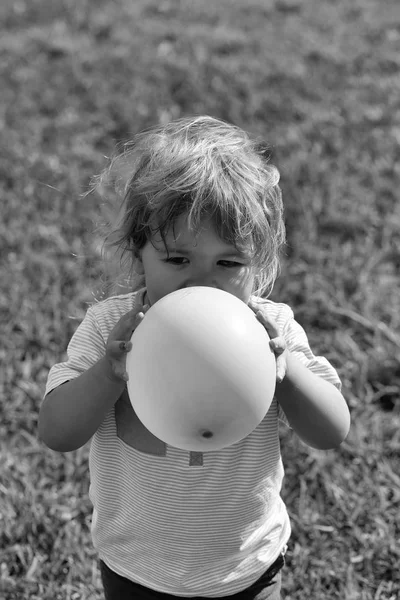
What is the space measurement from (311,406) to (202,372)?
47 centimetres

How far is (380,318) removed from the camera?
3.95m

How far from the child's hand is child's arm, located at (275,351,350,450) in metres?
0.36

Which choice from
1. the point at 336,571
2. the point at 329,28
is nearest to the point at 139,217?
the point at 336,571

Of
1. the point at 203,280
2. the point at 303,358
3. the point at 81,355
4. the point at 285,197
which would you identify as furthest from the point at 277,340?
the point at 285,197

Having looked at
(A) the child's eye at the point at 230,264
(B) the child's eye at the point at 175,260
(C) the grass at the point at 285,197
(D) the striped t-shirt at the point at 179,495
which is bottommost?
(C) the grass at the point at 285,197

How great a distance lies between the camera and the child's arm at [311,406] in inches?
78.7

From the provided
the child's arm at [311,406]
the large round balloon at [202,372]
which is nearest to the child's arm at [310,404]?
the child's arm at [311,406]

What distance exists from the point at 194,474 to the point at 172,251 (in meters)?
0.57

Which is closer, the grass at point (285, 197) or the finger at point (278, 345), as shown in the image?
the finger at point (278, 345)

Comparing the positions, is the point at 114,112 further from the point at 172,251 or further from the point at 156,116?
the point at 172,251

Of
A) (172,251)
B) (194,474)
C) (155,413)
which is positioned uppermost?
(172,251)

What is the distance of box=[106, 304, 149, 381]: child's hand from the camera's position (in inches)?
73.9

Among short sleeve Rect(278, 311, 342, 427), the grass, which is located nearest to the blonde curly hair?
short sleeve Rect(278, 311, 342, 427)

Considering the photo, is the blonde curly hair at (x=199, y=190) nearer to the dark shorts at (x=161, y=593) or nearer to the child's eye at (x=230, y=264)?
the child's eye at (x=230, y=264)
